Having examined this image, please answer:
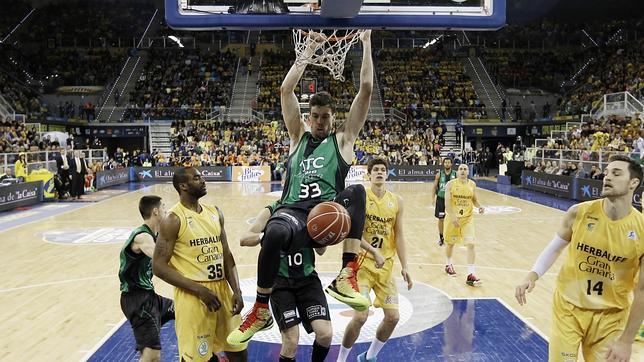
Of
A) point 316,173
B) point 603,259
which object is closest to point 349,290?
point 316,173

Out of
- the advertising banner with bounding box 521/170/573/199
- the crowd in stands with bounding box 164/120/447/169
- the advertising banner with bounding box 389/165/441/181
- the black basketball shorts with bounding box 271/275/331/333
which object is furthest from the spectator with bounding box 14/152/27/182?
the advertising banner with bounding box 521/170/573/199

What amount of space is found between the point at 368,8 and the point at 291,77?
4.72 ft

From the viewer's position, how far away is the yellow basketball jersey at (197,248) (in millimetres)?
4066

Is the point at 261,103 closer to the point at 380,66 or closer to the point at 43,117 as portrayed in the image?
the point at 380,66

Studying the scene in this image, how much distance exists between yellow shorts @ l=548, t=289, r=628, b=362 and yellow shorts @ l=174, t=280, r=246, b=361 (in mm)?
2175

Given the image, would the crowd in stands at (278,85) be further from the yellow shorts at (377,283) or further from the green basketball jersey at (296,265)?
the green basketball jersey at (296,265)

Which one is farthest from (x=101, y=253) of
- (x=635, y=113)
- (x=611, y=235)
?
(x=635, y=113)

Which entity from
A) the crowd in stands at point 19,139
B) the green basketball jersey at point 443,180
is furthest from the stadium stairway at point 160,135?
the green basketball jersey at point 443,180

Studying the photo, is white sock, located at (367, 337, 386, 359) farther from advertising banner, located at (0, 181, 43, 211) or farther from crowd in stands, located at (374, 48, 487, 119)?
crowd in stands, located at (374, 48, 487, 119)

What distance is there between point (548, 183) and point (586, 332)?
1862cm

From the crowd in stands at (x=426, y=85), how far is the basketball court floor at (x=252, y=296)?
18324mm

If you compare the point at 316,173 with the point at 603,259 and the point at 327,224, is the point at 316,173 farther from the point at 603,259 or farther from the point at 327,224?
the point at 603,259

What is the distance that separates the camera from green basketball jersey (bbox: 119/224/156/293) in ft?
14.7

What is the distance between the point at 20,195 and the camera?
17.5 meters
